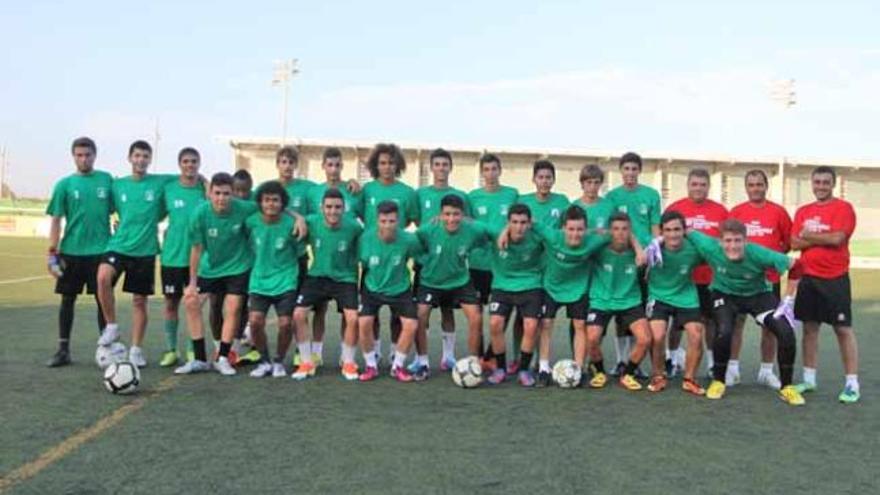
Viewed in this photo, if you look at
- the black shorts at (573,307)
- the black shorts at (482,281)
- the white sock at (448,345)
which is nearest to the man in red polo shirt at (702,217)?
the black shorts at (573,307)

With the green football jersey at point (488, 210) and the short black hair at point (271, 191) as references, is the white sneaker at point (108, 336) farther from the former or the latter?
the green football jersey at point (488, 210)

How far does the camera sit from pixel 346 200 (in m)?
7.35

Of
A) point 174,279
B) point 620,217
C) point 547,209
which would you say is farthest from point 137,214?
point 620,217

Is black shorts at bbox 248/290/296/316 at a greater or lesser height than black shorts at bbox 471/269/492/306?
lesser

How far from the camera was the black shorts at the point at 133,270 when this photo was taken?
7000 millimetres

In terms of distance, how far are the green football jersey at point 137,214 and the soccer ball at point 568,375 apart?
3.64 metres

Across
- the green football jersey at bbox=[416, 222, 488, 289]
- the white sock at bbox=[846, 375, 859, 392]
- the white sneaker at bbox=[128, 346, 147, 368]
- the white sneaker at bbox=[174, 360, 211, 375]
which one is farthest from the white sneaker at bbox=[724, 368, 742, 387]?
the white sneaker at bbox=[128, 346, 147, 368]

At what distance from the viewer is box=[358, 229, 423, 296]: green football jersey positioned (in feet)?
22.3

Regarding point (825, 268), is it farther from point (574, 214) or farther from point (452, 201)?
point (452, 201)

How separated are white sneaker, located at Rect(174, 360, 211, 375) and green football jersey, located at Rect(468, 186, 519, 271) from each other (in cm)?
242

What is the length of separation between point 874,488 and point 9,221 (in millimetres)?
37037

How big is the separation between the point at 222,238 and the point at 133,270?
89cm

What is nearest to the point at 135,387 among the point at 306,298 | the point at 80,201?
the point at 306,298

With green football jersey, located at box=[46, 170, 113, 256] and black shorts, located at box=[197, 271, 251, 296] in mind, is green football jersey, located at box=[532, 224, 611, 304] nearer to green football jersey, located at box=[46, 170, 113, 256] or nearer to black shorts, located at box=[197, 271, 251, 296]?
black shorts, located at box=[197, 271, 251, 296]
